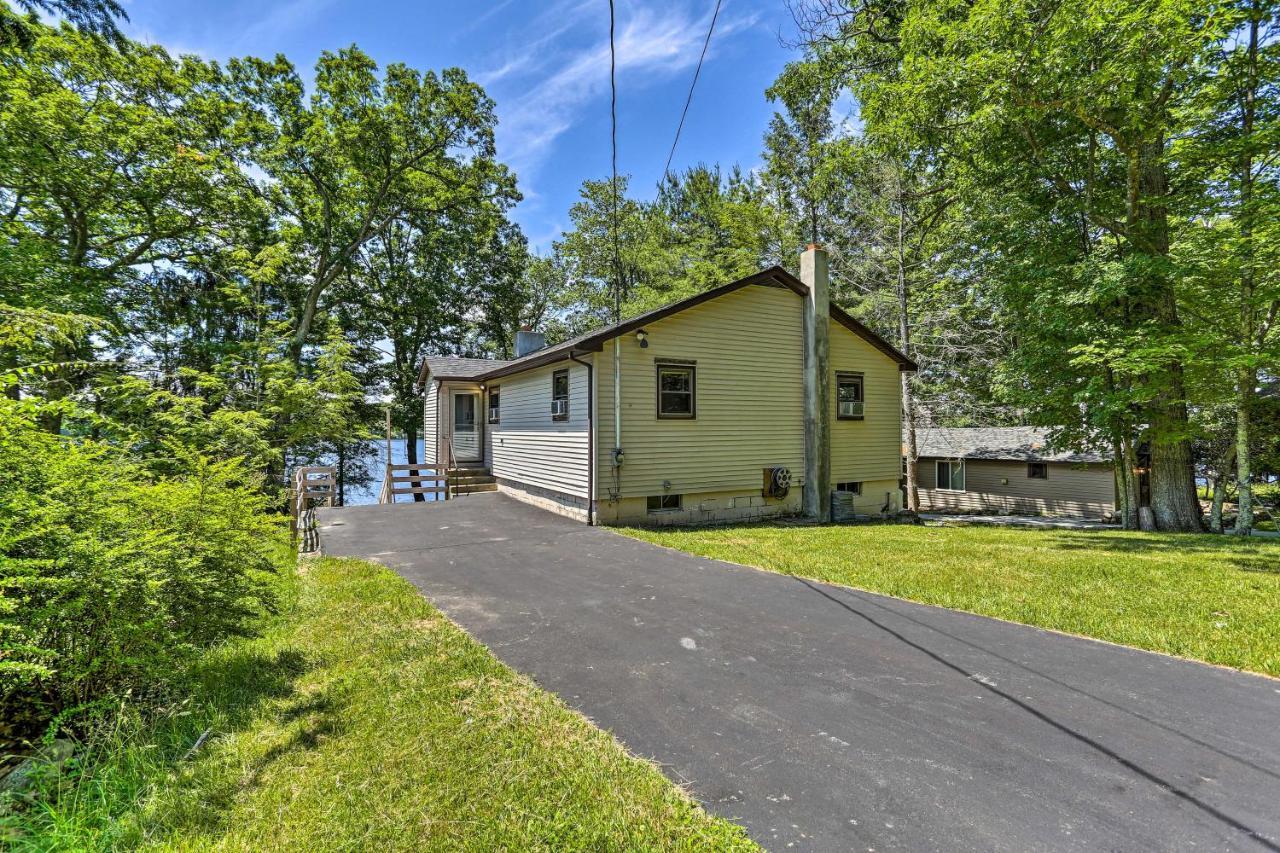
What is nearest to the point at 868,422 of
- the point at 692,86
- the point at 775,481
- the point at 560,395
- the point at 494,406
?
the point at 775,481

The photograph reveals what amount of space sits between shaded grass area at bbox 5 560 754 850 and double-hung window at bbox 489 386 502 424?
471 inches

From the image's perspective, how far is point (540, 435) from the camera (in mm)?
12359

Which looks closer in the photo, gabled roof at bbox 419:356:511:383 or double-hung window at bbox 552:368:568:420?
double-hung window at bbox 552:368:568:420

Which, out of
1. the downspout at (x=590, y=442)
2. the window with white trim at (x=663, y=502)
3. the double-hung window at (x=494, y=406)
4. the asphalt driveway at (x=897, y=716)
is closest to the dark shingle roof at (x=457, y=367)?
the double-hung window at (x=494, y=406)

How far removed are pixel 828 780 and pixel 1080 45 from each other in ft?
40.7

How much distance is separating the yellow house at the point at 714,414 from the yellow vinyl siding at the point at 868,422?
0.13 feet

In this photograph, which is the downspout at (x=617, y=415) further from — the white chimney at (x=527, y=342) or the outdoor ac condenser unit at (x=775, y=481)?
the white chimney at (x=527, y=342)

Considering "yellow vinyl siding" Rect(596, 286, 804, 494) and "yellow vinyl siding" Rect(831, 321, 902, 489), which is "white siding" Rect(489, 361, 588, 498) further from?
"yellow vinyl siding" Rect(831, 321, 902, 489)

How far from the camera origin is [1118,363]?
934cm

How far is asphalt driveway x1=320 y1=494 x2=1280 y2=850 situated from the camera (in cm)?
227

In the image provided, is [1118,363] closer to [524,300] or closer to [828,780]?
[828,780]

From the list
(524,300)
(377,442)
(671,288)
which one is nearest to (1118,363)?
(671,288)

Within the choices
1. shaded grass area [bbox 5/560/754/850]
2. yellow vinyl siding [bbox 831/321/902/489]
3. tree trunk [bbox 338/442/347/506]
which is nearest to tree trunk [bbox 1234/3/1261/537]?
yellow vinyl siding [bbox 831/321/902/489]

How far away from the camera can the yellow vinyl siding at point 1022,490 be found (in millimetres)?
20266
